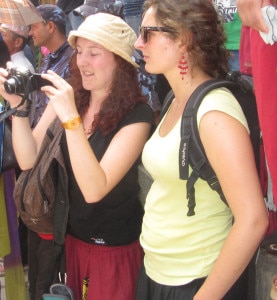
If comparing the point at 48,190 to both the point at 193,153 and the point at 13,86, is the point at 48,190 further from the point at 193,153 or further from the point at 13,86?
the point at 193,153

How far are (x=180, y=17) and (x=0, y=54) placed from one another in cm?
130

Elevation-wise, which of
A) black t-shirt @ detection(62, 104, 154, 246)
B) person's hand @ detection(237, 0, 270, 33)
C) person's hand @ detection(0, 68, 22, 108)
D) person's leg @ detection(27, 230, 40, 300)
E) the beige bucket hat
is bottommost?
person's leg @ detection(27, 230, 40, 300)

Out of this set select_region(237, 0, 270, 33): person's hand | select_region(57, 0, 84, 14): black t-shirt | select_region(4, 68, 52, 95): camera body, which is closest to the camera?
select_region(237, 0, 270, 33): person's hand

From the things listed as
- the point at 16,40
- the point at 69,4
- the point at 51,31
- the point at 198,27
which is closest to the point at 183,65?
the point at 198,27

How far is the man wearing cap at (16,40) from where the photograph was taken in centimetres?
365

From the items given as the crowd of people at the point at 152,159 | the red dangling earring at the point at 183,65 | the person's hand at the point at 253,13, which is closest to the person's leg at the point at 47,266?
the crowd of people at the point at 152,159

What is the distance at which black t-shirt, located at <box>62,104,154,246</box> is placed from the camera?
2107mm

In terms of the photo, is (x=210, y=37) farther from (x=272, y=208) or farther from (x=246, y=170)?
(x=272, y=208)

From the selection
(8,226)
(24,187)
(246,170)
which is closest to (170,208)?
(246,170)

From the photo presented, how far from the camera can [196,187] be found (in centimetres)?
161

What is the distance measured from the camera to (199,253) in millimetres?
1673

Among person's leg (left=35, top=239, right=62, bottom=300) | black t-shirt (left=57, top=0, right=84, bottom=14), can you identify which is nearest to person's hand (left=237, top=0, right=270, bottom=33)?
person's leg (left=35, top=239, right=62, bottom=300)

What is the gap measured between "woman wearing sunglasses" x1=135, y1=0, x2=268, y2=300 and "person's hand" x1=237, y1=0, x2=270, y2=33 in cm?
25

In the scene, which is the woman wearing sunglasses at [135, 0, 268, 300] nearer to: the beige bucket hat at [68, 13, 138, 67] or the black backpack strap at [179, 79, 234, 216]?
the black backpack strap at [179, 79, 234, 216]
